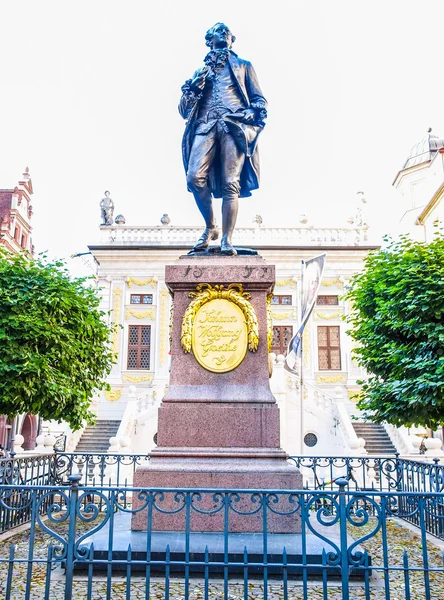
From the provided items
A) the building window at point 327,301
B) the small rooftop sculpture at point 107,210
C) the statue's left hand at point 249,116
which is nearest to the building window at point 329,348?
the building window at point 327,301

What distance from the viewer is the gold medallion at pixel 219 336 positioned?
5.52 metres

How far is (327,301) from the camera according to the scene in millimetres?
29109

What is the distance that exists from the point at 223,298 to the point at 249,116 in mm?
2232

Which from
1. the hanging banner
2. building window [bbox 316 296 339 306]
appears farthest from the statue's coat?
building window [bbox 316 296 339 306]

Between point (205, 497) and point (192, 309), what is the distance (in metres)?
1.91

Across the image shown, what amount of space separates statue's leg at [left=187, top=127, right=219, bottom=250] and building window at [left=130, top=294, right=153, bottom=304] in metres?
23.2

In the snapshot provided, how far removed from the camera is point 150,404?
73.5 ft

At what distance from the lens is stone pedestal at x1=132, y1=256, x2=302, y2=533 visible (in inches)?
191

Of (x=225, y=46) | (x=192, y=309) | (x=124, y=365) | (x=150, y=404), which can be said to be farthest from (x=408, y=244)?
(x=124, y=365)

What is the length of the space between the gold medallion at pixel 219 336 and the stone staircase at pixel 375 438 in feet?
52.8

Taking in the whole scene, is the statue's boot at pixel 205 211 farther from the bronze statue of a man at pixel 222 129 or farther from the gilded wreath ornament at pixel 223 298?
the gilded wreath ornament at pixel 223 298

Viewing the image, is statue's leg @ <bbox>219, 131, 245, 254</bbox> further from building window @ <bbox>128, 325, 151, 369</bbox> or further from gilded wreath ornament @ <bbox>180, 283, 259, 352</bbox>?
building window @ <bbox>128, 325, 151, 369</bbox>

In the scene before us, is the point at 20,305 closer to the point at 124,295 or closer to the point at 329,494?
the point at 329,494

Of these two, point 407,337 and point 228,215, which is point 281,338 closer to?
point 407,337
